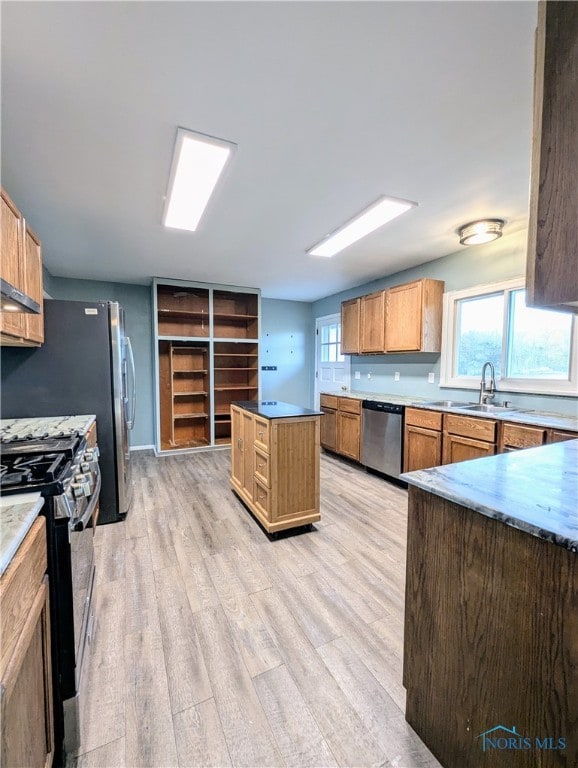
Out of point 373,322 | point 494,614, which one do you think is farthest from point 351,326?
point 494,614

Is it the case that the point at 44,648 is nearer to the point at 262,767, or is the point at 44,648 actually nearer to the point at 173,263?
the point at 262,767

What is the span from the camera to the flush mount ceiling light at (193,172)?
181cm

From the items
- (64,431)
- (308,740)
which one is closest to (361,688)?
(308,740)

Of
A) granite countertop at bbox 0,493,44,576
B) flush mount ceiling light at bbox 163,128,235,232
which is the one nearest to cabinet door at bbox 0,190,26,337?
flush mount ceiling light at bbox 163,128,235,232

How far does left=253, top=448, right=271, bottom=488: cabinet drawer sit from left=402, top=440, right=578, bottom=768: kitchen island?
4.86 feet

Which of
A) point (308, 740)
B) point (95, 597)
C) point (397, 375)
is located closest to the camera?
point (308, 740)

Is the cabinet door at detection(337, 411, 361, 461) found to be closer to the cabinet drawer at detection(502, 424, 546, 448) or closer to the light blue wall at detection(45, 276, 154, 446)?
the cabinet drawer at detection(502, 424, 546, 448)

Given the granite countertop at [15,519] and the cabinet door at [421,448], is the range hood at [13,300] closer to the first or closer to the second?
the granite countertop at [15,519]

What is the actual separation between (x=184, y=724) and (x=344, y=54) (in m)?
2.64

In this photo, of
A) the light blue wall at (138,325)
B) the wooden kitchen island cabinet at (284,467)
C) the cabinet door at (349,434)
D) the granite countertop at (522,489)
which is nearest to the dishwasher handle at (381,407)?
the cabinet door at (349,434)

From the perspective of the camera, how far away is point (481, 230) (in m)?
2.82

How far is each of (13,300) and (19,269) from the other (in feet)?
2.87

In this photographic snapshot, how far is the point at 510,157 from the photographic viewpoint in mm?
1919

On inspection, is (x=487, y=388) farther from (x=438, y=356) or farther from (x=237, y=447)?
(x=237, y=447)
